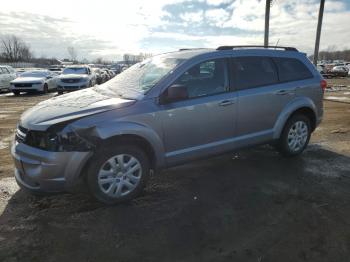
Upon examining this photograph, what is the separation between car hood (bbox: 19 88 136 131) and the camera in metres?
4.01

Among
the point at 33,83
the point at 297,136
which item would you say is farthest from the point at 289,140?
the point at 33,83

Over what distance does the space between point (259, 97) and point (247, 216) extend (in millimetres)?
2048

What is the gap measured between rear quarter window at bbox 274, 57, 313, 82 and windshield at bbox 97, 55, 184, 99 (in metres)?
1.88

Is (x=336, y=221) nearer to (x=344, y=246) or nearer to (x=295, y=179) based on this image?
(x=344, y=246)

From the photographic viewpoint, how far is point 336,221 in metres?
3.93

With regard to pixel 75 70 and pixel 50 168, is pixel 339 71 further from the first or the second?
pixel 50 168

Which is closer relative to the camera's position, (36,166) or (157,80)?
(36,166)

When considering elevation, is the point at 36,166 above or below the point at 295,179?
above

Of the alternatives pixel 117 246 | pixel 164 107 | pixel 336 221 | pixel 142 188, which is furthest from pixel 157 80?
pixel 336 221

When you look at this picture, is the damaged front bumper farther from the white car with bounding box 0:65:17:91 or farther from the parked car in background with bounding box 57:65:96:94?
the white car with bounding box 0:65:17:91

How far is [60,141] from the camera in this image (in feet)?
12.8

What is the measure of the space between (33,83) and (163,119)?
689 inches

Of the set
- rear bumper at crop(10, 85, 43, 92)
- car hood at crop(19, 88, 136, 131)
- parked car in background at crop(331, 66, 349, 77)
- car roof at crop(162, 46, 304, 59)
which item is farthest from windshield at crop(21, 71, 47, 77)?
parked car in background at crop(331, 66, 349, 77)

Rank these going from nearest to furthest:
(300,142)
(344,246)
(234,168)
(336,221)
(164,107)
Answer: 1. (344,246)
2. (336,221)
3. (164,107)
4. (234,168)
5. (300,142)
